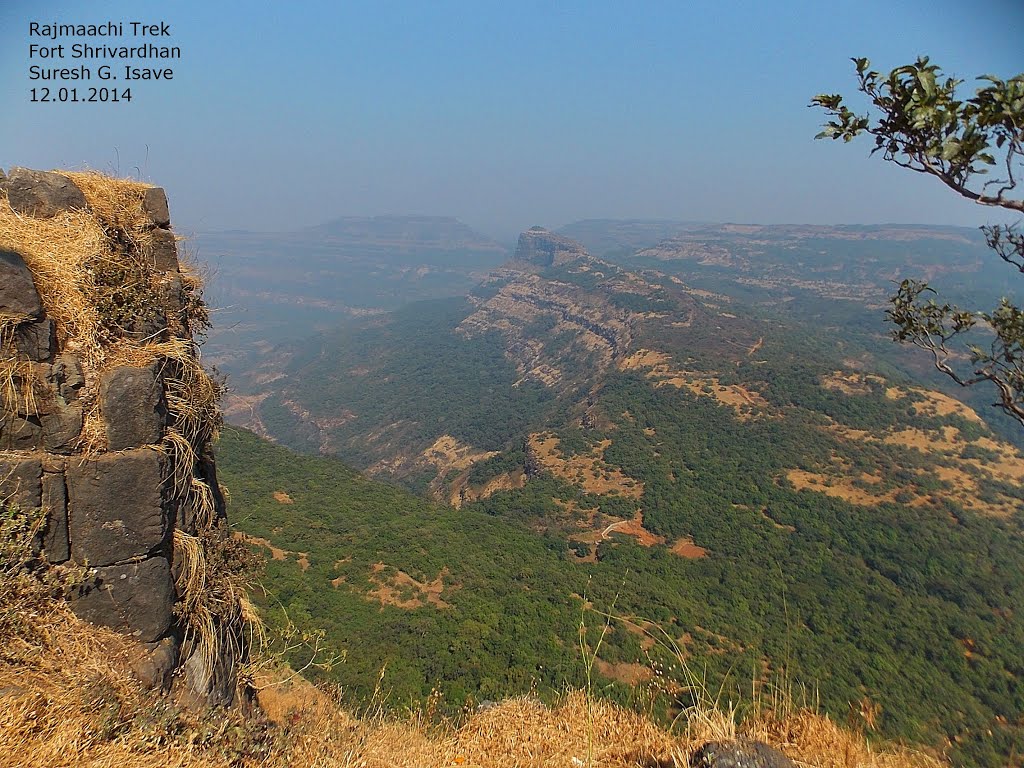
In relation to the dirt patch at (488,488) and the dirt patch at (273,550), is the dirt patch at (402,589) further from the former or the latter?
the dirt patch at (488,488)

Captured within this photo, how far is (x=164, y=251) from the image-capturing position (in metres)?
5.57

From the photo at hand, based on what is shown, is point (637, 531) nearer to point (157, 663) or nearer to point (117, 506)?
point (157, 663)

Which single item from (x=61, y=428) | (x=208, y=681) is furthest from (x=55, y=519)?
(x=208, y=681)

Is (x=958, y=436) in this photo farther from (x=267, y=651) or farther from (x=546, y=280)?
(x=546, y=280)

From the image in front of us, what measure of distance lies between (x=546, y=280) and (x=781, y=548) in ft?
480

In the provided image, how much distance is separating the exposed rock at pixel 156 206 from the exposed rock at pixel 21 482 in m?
3.11

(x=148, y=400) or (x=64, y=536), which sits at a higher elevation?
(x=148, y=400)

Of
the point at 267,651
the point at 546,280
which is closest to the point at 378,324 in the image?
the point at 546,280

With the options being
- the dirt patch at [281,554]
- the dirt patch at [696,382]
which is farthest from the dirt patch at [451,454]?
the dirt patch at [281,554]

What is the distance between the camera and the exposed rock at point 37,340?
386 centimetres

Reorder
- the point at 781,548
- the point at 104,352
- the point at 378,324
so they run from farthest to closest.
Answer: the point at 378,324
the point at 781,548
the point at 104,352

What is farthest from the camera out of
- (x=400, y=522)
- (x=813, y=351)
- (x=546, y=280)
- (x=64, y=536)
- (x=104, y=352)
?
(x=546, y=280)

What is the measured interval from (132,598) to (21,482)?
1.25m

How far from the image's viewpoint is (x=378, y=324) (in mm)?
194500
